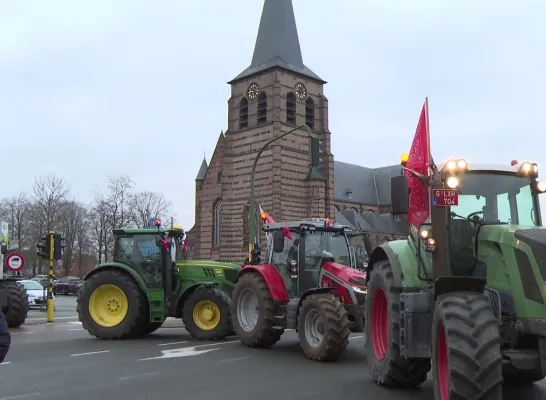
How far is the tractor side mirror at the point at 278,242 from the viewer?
1106cm

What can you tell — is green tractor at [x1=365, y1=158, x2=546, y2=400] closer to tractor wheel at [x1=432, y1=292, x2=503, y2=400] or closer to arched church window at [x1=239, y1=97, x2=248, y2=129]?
tractor wheel at [x1=432, y1=292, x2=503, y2=400]

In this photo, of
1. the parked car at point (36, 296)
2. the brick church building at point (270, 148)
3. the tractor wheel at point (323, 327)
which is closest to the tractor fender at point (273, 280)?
the tractor wheel at point (323, 327)

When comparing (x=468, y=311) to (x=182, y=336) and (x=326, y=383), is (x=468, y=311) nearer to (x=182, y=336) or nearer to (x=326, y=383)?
(x=326, y=383)

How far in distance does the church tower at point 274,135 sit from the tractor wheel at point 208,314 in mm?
41648

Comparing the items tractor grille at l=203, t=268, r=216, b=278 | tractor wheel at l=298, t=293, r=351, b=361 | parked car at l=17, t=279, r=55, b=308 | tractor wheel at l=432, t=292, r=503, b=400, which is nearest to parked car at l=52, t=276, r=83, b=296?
parked car at l=17, t=279, r=55, b=308

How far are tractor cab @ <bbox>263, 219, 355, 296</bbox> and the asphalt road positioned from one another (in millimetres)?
1399

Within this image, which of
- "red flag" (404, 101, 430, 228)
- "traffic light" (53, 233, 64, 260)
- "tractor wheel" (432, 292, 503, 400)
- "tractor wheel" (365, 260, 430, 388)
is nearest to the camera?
"tractor wheel" (432, 292, 503, 400)

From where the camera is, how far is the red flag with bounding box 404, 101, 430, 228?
6453 mm

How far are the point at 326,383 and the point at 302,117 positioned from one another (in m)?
53.2

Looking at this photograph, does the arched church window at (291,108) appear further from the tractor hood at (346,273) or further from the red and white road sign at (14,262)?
the tractor hood at (346,273)

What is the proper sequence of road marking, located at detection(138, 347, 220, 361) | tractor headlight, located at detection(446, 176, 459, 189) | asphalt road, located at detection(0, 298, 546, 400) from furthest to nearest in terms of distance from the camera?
road marking, located at detection(138, 347, 220, 361) < asphalt road, located at detection(0, 298, 546, 400) < tractor headlight, located at detection(446, 176, 459, 189)

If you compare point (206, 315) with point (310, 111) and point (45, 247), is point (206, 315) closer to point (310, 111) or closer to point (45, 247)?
point (45, 247)

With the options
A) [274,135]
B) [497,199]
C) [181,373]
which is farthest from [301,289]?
[274,135]

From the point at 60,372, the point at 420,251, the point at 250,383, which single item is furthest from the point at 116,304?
the point at 420,251
